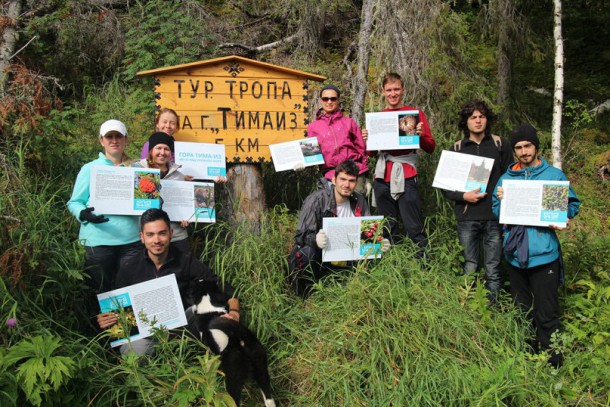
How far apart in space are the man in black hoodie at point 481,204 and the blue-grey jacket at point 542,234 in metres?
0.27

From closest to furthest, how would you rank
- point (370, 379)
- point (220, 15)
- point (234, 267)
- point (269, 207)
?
point (370, 379) → point (234, 267) → point (269, 207) → point (220, 15)

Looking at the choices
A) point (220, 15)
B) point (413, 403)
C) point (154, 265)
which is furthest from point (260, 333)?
point (220, 15)

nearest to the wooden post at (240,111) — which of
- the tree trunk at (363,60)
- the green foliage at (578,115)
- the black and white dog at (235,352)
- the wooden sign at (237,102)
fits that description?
the wooden sign at (237,102)

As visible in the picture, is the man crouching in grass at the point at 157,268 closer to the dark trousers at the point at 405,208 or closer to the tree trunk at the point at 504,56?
the dark trousers at the point at 405,208

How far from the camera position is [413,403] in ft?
11.1

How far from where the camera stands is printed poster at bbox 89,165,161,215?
13.4ft

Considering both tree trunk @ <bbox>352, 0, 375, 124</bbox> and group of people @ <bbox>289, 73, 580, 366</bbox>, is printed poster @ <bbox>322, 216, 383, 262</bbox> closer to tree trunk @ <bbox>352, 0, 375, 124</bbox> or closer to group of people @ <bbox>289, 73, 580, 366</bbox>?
group of people @ <bbox>289, 73, 580, 366</bbox>

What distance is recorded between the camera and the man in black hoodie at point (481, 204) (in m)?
4.61

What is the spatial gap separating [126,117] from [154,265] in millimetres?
5002

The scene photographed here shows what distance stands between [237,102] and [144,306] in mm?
2456

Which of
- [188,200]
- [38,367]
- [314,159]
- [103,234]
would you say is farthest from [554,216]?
[38,367]

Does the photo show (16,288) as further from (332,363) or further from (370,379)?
(370,379)

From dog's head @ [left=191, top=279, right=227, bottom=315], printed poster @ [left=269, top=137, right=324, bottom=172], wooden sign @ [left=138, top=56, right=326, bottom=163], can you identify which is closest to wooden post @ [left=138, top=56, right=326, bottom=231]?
wooden sign @ [left=138, top=56, right=326, bottom=163]

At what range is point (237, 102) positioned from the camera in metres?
5.38
